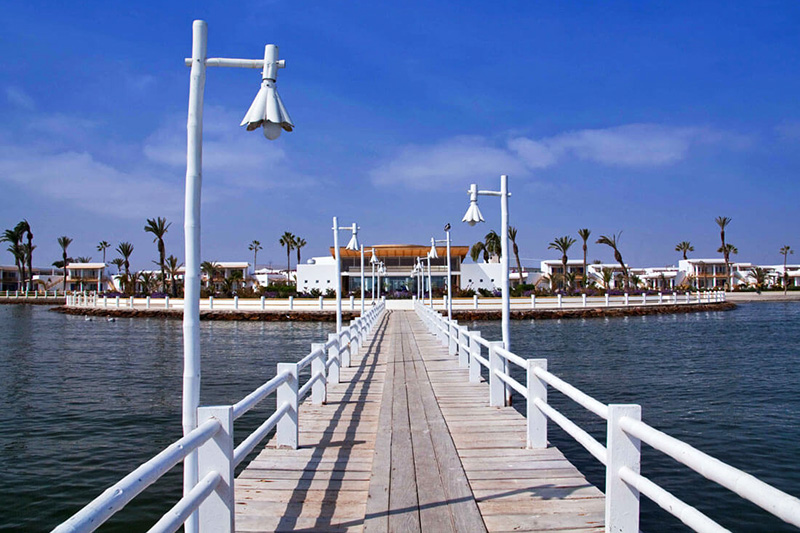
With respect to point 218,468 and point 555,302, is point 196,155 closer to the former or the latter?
point 218,468

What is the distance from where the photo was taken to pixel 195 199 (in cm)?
455

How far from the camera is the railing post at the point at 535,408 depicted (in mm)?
6660

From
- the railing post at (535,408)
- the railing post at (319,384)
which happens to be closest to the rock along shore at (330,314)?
the railing post at (319,384)

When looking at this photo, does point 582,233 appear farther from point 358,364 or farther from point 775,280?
point 358,364

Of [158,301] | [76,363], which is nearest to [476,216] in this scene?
[76,363]

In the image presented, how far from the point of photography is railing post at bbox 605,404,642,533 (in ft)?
13.2

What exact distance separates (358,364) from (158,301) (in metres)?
53.9

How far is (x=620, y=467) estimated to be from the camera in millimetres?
4043

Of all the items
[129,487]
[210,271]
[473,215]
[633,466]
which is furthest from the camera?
[210,271]

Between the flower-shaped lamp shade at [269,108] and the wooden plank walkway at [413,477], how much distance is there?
3139 mm

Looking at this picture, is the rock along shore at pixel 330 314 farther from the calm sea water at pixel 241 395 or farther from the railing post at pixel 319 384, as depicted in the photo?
the railing post at pixel 319 384

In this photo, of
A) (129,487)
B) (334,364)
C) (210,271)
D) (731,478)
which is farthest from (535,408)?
(210,271)

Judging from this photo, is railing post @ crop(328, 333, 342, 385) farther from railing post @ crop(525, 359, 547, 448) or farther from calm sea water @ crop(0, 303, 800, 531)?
railing post @ crop(525, 359, 547, 448)

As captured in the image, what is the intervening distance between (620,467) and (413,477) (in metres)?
2.31
